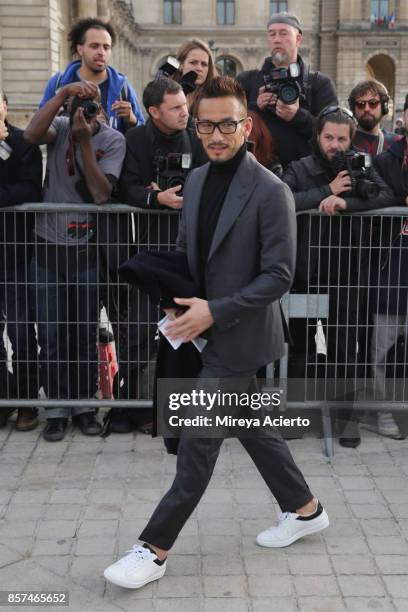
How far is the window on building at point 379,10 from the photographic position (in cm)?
6900

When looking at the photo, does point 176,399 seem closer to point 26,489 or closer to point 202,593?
point 202,593

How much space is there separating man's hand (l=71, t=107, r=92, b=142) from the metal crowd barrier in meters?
0.47

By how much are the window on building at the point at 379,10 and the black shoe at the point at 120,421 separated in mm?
68453

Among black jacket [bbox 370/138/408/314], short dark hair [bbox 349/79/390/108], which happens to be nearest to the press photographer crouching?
black jacket [bbox 370/138/408/314]

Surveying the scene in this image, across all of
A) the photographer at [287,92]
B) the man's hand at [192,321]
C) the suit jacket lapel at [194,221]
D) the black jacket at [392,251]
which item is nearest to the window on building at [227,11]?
the photographer at [287,92]

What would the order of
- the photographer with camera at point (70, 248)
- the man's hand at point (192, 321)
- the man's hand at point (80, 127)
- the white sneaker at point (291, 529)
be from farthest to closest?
the photographer with camera at point (70, 248), the man's hand at point (80, 127), the white sneaker at point (291, 529), the man's hand at point (192, 321)

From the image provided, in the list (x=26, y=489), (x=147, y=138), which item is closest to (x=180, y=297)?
(x=26, y=489)

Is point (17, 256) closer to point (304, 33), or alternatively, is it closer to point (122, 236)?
point (122, 236)

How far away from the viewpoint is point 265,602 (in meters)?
3.84

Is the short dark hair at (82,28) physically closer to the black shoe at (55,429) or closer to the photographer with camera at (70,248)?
the photographer with camera at (70,248)

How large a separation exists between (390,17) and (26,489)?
231 ft

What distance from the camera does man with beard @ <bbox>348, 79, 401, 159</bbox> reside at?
6629mm

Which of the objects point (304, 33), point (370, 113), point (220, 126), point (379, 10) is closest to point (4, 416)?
point (220, 126)

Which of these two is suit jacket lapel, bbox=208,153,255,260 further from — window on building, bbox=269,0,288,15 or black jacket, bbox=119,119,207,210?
window on building, bbox=269,0,288,15
